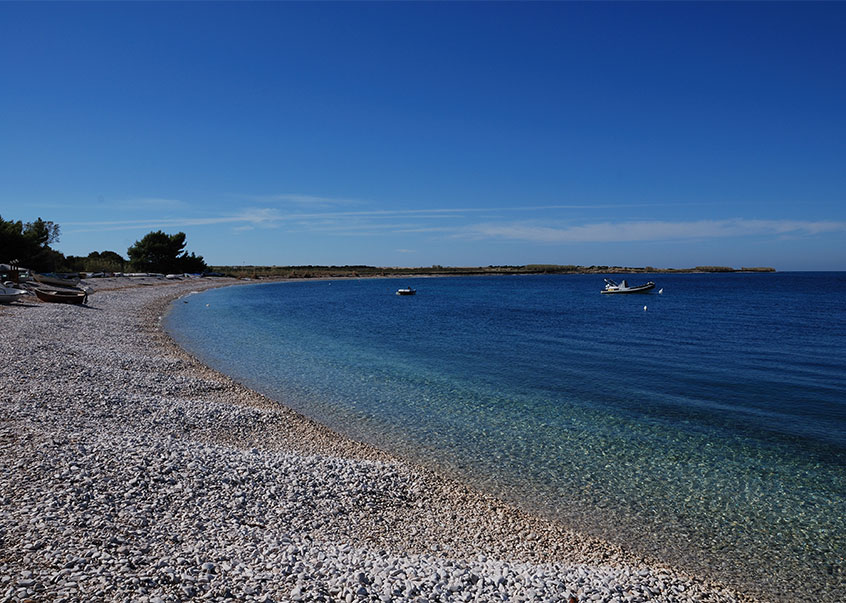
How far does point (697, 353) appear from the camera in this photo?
27.5 m

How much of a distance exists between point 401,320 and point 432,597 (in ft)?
134

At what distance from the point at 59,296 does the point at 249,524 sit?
1635 inches

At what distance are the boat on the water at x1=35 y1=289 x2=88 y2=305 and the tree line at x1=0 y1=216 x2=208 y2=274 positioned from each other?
47.4 ft

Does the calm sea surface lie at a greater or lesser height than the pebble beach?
lesser

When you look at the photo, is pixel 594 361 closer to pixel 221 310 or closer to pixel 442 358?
pixel 442 358

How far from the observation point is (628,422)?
49.2 feet

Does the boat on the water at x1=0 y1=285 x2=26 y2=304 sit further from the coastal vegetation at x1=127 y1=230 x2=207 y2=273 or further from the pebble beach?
the coastal vegetation at x1=127 y1=230 x2=207 y2=273

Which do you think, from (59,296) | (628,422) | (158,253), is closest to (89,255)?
(158,253)

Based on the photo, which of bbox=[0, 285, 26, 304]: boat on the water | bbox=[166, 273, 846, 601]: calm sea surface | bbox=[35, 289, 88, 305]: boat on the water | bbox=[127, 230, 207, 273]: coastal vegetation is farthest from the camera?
bbox=[127, 230, 207, 273]: coastal vegetation

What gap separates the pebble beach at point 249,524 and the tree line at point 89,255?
52.8 metres

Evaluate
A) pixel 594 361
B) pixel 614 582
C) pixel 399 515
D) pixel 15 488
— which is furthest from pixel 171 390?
pixel 594 361

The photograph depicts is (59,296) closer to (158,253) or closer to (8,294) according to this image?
(8,294)

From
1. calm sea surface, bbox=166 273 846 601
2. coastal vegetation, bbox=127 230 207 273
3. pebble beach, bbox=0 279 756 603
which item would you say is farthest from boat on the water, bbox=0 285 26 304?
coastal vegetation, bbox=127 230 207 273

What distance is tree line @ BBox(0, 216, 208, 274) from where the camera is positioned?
217ft
